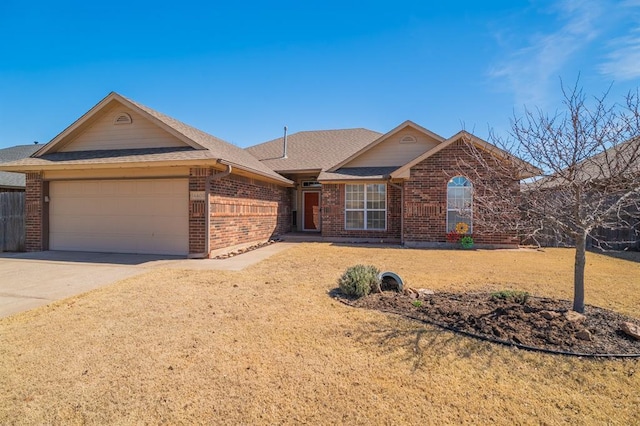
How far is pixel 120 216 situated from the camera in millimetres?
10438

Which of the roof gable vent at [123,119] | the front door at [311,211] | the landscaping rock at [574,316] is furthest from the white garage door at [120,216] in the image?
the landscaping rock at [574,316]

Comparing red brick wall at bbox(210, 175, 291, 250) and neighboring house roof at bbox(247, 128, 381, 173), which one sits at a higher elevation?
neighboring house roof at bbox(247, 128, 381, 173)

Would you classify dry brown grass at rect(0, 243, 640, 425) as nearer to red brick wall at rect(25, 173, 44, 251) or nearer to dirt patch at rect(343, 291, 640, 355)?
dirt patch at rect(343, 291, 640, 355)

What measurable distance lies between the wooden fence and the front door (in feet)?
38.9

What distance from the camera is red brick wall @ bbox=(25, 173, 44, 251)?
428 inches

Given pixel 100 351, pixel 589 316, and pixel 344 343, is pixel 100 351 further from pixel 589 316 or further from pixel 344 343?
pixel 589 316

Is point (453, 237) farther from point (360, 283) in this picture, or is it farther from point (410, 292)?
point (360, 283)

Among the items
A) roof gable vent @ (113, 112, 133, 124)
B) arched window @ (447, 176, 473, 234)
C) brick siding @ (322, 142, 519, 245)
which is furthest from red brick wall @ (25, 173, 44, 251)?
arched window @ (447, 176, 473, 234)

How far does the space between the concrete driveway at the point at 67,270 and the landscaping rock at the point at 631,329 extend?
7248mm

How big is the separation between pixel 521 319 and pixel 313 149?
1627cm

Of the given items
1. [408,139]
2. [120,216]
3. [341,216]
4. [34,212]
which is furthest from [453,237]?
[34,212]

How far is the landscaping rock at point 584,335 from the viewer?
3841mm

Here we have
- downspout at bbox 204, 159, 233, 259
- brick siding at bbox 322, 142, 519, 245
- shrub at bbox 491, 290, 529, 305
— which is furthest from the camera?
brick siding at bbox 322, 142, 519, 245

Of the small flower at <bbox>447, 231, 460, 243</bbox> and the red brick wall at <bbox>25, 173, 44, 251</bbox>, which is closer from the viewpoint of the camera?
the red brick wall at <bbox>25, 173, 44, 251</bbox>
